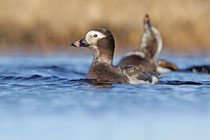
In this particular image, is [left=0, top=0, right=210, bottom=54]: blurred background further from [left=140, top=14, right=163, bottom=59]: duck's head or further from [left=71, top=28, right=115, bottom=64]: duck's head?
[left=71, top=28, right=115, bottom=64]: duck's head

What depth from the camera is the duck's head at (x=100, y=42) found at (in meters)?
→ 7.95

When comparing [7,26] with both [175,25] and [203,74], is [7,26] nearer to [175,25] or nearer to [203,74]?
[175,25]

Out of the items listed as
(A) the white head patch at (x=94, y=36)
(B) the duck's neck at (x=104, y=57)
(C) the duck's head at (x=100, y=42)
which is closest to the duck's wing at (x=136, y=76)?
(B) the duck's neck at (x=104, y=57)

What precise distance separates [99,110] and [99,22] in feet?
44.1

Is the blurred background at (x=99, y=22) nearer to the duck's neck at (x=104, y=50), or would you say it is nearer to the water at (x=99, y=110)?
the duck's neck at (x=104, y=50)

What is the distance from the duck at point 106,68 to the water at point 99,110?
0.22m

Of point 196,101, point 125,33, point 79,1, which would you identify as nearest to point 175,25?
point 125,33

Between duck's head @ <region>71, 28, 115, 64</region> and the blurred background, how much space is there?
343 inches

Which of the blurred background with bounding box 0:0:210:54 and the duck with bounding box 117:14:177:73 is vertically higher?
the blurred background with bounding box 0:0:210:54

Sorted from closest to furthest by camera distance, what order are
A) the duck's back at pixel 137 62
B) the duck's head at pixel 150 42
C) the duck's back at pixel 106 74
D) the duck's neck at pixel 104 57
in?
the duck's back at pixel 106 74, the duck's neck at pixel 104 57, the duck's back at pixel 137 62, the duck's head at pixel 150 42

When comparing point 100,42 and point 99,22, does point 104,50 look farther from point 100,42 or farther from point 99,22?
point 99,22

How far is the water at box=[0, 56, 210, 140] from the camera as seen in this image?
4720 mm

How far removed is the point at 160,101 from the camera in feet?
20.5

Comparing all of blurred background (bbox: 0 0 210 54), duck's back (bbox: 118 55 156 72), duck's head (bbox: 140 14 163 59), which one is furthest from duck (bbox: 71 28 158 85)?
blurred background (bbox: 0 0 210 54)
